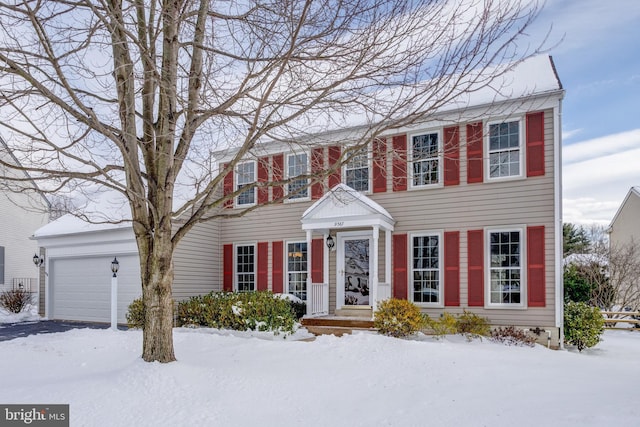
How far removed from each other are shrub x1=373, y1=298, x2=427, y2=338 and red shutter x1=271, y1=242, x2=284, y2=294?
156 inches

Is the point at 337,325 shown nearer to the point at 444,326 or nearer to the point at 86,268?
the point at 444,326

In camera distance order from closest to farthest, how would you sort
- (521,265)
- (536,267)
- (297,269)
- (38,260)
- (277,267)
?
(536,267), (521,265), (297,269), (277,267), (38,260)

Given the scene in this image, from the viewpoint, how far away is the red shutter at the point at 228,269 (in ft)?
44.8

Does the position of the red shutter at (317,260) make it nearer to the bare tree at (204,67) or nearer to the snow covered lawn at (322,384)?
the snow covered lawn at (322,384)

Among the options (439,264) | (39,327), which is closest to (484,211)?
(439,264)

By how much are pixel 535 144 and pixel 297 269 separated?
6693 millimetres

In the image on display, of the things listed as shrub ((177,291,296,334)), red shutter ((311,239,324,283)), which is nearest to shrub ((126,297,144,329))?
shrub ((177,291,296,334))

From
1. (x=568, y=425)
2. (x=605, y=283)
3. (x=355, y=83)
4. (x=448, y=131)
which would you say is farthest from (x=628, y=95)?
(x=568, y=425)

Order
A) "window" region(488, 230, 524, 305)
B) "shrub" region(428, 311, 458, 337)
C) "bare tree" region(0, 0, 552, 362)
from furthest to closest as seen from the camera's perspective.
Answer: "window" region(488, 230, 524, 305)
"shrub" region(428, 311, 458, 337)
"bare tree" region(0, 0, 552, 362)

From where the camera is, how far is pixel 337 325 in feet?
34.4

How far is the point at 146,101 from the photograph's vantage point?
6387 millimetres

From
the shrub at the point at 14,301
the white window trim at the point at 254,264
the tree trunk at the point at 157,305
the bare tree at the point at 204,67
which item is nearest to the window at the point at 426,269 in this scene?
the white window trim at the point at 254,264

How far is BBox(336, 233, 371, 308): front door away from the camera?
1177 cm

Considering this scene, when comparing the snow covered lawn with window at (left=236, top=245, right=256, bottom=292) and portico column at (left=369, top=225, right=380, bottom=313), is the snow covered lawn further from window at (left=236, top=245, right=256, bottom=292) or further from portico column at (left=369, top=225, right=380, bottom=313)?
window at (left=236, top=245, right=256, bottom=292)
